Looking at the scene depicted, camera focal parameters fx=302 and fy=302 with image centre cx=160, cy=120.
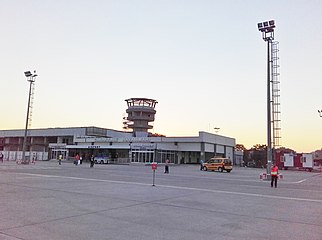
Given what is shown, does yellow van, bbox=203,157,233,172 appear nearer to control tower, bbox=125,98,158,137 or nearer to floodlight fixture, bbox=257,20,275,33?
floodlight fixture, bbox=257,20,275,33

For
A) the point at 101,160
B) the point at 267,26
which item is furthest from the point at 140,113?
the point at 267,26

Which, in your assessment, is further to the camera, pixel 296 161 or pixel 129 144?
pixel 129 144

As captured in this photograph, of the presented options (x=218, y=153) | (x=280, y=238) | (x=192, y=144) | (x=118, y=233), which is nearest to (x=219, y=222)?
(x=280, y=238)

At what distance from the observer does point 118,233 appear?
7184 mm

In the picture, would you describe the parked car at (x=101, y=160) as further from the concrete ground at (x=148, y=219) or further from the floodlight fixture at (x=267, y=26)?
the concrete ground at (x=148, y=219)

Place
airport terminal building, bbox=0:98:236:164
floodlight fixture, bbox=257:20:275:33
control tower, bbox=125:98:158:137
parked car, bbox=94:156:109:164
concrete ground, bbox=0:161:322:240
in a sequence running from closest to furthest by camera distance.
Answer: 1. concrete ground, bbox=0:161:322:240
2. floodlight fixture, bbox=257:20:275:33
3. parked car, bbox=94:156:109:164
4. airport terminal building, bbox=0:98:236:164
5. control tower, bbox=125:98:158:137

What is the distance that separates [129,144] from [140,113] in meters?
22.2

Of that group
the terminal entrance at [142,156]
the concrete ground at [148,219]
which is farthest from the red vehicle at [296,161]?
the concrete ground at [148,219]

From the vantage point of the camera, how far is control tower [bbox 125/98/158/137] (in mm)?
88312

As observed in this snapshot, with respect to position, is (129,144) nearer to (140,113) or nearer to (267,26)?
(140,113)

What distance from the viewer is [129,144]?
6788 centimetres

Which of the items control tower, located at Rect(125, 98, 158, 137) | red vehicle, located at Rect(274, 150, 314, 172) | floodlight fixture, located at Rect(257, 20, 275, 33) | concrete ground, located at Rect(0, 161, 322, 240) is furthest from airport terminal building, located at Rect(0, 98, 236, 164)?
→ concrete ground, located at Rect(0, 161, 322, 240)

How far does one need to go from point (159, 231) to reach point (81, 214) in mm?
2960

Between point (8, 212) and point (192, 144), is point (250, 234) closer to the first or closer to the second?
point (8, 212)
